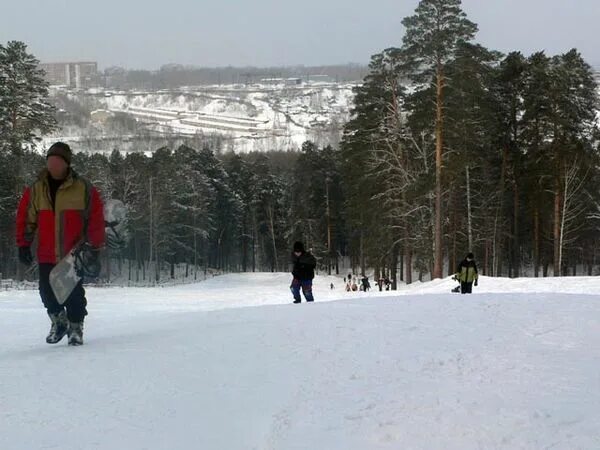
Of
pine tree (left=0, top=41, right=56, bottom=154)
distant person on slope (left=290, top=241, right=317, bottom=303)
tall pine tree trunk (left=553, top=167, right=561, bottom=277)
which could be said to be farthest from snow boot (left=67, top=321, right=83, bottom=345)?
pine tree (left=0, top=41, right=56, bottom=154)

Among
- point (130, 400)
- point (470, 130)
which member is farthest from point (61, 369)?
point (470, 130)

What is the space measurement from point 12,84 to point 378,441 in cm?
4227

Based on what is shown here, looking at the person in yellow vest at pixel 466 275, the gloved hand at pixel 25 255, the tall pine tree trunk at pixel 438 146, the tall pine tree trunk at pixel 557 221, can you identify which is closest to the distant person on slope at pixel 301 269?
the person in yellow vest at pixel 466 275

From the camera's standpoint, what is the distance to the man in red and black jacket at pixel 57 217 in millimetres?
6402

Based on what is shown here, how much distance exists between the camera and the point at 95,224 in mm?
6602

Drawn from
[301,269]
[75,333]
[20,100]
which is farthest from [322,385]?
[20,100]

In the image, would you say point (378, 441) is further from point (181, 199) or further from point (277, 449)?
point (181, 199)

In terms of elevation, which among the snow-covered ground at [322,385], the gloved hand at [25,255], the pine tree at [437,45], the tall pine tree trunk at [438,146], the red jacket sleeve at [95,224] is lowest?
the snow-covered ground at [322,385]

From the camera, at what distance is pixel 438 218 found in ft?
87.8

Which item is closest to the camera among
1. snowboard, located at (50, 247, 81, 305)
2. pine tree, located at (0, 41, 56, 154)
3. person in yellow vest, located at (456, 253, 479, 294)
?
snowboard, located at (50, 247, 81, 305)

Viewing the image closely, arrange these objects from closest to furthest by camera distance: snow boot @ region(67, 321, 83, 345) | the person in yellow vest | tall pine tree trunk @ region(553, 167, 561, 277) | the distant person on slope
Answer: snow boot @ region(67, 321, 83, 345), the distant person on slope, the person in yellow vest, tall pine tree trunk @ region(553, 167, 561, 277)

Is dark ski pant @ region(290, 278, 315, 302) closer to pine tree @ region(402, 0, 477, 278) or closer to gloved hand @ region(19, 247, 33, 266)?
gloved hand @ region(19, 247, 33, 266)

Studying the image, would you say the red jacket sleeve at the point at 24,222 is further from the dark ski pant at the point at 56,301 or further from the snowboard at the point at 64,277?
the snowboard at the point at 64,277

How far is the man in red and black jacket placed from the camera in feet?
21.0
